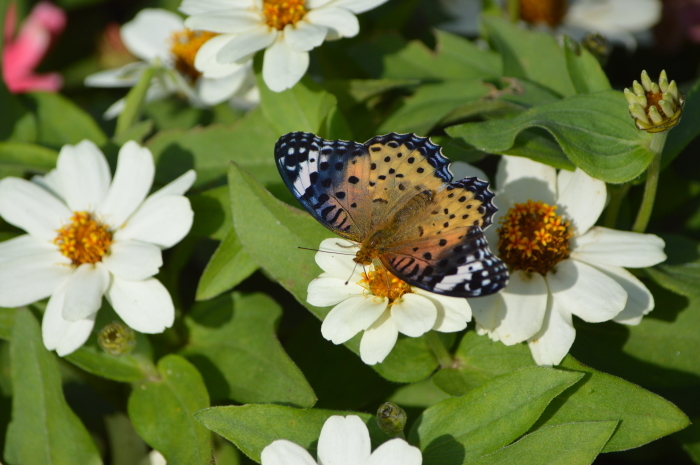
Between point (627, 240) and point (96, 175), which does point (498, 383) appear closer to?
point (627, 240)

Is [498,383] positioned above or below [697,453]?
above

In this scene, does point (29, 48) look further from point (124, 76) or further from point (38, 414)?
point (38, 414)

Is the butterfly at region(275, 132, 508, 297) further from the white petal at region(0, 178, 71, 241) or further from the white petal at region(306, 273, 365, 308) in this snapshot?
the white petal at region(0, 178, 71, 241)

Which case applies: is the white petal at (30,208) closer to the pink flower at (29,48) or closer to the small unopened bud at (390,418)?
the small unopened bud at (390,418)

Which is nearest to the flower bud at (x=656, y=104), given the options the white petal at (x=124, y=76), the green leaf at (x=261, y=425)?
the green leaf at (x=261, y=425)

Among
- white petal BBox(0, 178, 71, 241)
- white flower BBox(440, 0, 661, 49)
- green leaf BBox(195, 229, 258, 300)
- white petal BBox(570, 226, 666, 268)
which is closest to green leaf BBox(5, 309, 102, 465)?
white petal BBox(0, 178, 71, 241)

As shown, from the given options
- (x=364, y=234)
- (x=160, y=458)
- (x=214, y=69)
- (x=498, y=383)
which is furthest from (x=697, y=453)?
(x=214, y=69)
